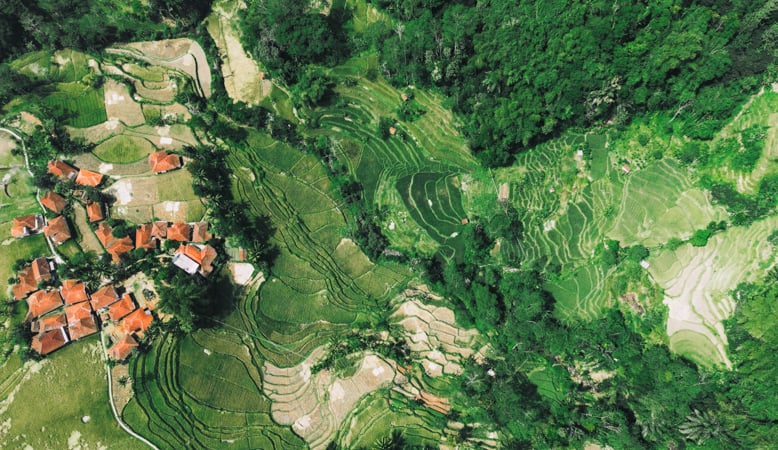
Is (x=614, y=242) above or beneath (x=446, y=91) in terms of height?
beneath

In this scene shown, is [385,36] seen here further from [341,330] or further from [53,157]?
[53,157]

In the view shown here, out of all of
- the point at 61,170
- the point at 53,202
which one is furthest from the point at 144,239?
the point at 61,170

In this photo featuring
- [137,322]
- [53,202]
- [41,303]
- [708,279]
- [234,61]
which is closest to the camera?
[41,303]

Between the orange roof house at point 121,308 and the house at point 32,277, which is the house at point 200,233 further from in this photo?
the house at point 32,277

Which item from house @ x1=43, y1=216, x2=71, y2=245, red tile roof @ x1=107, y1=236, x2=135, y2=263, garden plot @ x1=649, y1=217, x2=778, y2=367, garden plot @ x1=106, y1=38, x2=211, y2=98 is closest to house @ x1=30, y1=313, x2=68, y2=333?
red tile roof @ x1=107, y1=236, x2=135, y2=263

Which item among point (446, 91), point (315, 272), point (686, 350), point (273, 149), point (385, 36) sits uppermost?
point (385, 36)

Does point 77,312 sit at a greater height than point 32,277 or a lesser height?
lesser

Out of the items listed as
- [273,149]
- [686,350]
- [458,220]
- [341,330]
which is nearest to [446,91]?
[458,220]

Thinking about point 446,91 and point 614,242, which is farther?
point 446,91

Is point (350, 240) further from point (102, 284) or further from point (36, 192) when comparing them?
point (36, 192)
